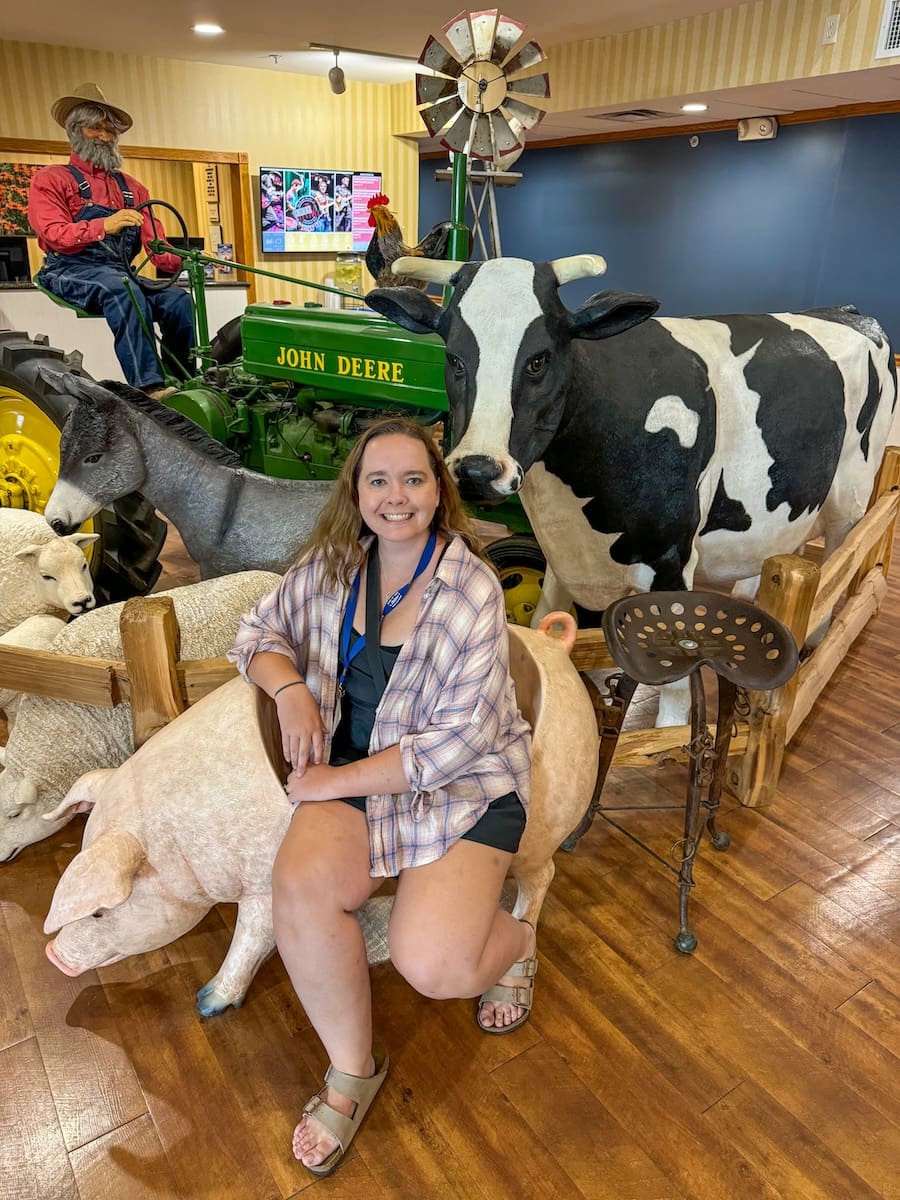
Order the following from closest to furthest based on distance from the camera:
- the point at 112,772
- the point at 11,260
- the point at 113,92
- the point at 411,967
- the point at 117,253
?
the point at 411,967
the point at 112,772
the point at 117,253
the point at 11,260
the point at 113,92

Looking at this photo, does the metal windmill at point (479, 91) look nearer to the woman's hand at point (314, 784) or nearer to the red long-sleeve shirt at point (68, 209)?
the red long-sleeve shirt at point (68, 209)

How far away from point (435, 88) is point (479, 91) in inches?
6.2

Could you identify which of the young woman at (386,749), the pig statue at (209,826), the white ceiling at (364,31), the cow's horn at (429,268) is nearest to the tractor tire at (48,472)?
the cow's horn at (429,268)

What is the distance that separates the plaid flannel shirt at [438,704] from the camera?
4.79 ft

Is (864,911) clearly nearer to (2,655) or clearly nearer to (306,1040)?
(306,1040)

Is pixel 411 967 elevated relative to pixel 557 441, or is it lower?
lower

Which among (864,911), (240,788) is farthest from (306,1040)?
(864,911)

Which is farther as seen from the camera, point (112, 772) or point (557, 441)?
point (557, 441)

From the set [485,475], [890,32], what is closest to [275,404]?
[485,475]

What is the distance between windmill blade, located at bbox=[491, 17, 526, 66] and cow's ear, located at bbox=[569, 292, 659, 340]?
1328mm

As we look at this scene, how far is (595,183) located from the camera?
7.84 m

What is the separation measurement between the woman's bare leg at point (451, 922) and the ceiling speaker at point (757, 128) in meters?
6.62

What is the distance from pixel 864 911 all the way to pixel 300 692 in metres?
1.54

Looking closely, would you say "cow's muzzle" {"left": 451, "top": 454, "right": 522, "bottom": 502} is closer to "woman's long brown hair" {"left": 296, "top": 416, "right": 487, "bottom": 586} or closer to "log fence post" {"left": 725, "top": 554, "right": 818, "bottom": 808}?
"woman's long brown hair" {"left": 296, "top": 416, "right": 487, "bottom": 586}
